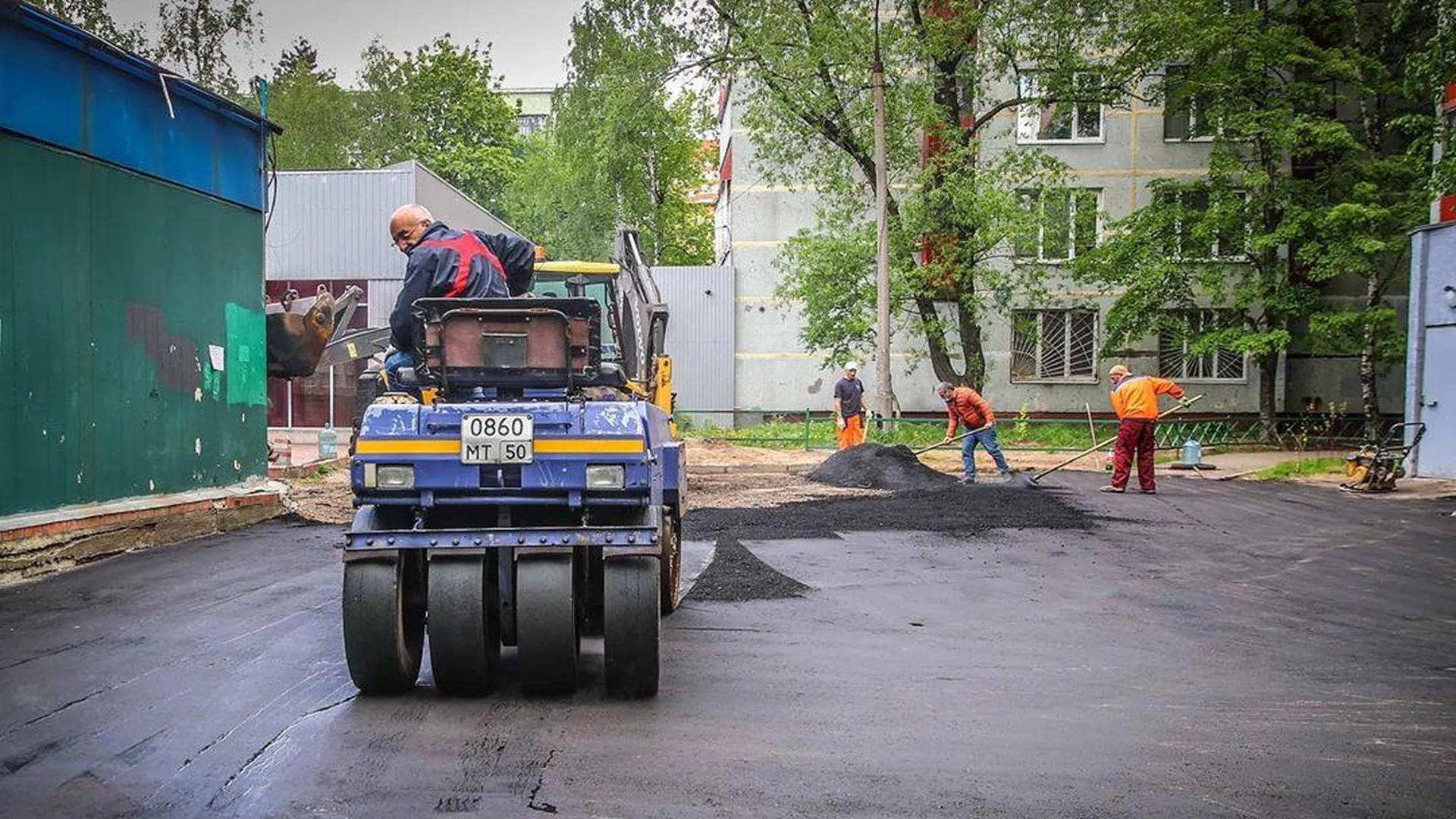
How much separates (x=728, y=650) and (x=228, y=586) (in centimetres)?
417

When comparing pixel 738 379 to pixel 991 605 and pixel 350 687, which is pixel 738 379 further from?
pixel 350 687

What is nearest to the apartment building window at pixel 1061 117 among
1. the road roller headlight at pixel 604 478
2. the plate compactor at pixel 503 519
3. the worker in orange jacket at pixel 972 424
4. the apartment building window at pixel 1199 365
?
the apartment building window at pixel 1199 365

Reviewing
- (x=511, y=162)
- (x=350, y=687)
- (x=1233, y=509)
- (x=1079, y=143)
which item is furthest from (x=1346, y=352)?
(x=511, y=162)

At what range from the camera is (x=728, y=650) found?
6.69 m

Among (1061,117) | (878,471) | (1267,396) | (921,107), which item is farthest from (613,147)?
(1267,396)

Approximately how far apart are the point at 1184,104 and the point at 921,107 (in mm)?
6461

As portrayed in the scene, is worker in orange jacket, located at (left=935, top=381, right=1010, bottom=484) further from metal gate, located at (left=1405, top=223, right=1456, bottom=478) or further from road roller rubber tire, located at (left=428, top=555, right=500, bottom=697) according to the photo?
road roller rubber tire, located at (left=428, top=555, right=500, bottom=697)

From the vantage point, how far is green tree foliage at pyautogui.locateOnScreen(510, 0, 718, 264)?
25234 mm

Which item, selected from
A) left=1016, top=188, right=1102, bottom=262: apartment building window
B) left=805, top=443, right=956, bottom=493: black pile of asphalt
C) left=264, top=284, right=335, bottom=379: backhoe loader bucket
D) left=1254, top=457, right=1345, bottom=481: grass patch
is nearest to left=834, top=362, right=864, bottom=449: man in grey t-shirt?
left=805, top=443, right=956, bottom=493: black pile of asphalt

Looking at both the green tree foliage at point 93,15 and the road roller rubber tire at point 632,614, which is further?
the green tree foliage at point 93,15

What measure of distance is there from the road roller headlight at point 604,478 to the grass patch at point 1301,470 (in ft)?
57.0

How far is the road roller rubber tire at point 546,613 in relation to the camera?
5250 mm

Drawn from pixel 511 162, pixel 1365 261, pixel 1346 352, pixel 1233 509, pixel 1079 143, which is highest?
pixel 511 162

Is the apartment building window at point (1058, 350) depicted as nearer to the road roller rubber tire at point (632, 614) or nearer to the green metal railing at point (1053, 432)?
the green metal railing at point (1053, 432)
